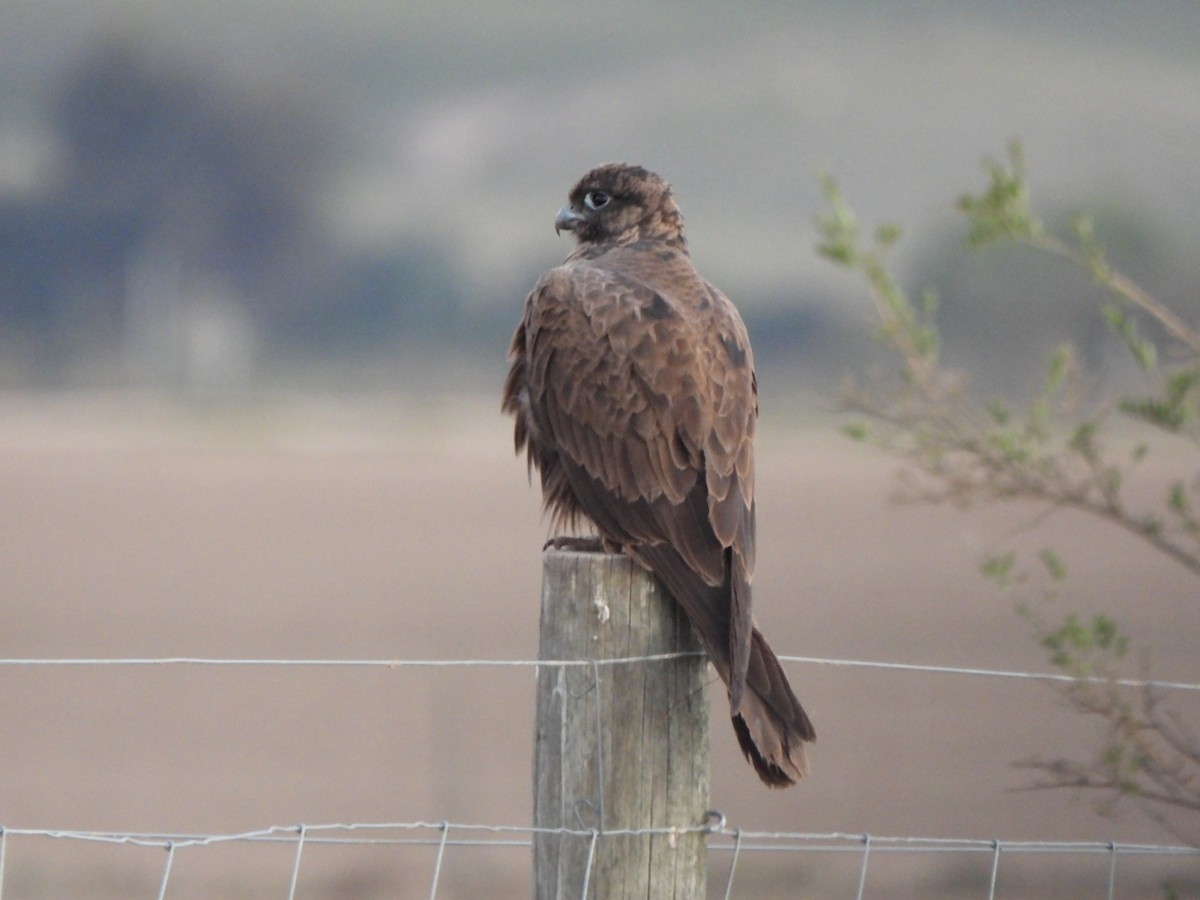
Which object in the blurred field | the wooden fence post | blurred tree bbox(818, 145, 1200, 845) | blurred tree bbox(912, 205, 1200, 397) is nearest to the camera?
the wooden fence post

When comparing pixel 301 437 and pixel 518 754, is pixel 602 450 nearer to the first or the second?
pixel 518 754

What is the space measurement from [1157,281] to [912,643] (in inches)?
1562

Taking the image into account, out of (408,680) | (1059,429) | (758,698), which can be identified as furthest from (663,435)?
(408,680)

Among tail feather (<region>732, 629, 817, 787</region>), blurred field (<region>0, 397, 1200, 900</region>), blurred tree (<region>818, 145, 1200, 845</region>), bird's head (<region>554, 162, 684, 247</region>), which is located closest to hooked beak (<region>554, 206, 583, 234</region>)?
bird's head (<region>554, 162, 684, 247</region>)

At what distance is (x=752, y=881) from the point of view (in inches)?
342

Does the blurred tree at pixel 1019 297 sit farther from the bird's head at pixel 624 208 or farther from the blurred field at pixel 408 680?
the bird's head at pixel 624 208

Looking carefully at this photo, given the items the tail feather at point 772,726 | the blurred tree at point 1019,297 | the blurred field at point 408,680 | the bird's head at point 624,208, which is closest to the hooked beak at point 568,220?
the bird's head at point 624,208

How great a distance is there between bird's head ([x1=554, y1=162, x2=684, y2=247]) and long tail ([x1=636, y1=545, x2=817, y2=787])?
5.82 feet

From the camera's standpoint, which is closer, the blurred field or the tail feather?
the tail feather

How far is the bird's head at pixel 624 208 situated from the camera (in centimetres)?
482

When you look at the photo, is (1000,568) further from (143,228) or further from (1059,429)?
(143,228)

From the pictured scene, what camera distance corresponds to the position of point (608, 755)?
2844mm

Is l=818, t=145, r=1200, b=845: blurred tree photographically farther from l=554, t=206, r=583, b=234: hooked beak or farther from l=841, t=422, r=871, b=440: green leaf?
l=554, t=206, r=583, b=234: hooked beak

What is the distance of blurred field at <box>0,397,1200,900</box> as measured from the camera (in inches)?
356
